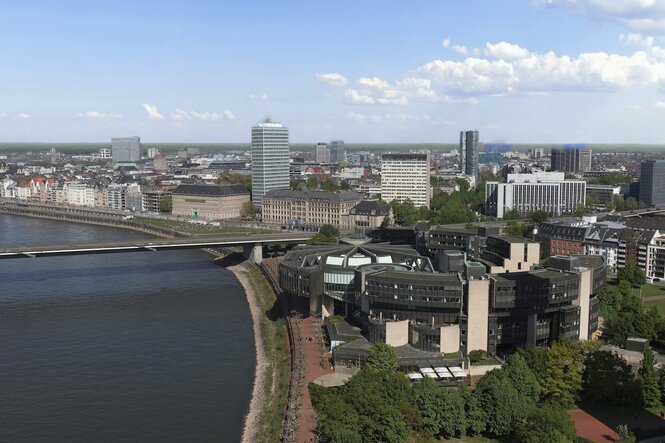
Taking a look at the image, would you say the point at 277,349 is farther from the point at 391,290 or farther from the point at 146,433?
the point at 146,433

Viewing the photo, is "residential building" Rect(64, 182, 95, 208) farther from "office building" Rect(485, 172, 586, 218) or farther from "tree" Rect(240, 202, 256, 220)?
"office building" Rect(485, 172, 586, 218)

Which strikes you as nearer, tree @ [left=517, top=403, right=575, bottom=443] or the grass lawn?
tree @ [left=517, top=403, right=575, bottom=443]

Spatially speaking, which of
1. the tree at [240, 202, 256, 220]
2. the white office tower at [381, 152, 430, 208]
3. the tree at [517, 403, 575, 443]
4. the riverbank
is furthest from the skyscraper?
the tree at [517, 403, 575, 443]

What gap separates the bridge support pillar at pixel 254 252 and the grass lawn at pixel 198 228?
38.8 feet

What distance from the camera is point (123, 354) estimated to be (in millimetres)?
25000

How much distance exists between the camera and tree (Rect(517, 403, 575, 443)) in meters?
15.4

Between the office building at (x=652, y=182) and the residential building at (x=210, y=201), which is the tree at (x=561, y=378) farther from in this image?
the office building at (x=652, y=182)

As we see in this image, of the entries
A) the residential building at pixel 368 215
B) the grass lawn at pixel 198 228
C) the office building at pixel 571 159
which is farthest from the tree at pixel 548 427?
the office building at pixel 571 159

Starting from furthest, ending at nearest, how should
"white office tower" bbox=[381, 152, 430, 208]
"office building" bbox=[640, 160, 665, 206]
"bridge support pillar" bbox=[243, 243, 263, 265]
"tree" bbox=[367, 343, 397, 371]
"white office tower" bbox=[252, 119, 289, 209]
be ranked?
"white office tower" bbox=[381, 152, 430, 208], "office building" bbox=[640, 160, 665, 206], "white office tower" bbox=[252, 119, 289, 209], "bridge support pillar" bbox=[243, 243, 263, 265], "tree" bbox=[367, 343, 397, 371]

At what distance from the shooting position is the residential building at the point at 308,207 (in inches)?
2424

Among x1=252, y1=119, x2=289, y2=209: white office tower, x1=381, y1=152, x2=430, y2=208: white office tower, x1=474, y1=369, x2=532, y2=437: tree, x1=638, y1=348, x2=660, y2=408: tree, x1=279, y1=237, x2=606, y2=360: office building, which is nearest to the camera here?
x1=474, y1=369, x2=532, y2=437: tree

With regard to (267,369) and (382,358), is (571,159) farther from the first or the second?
(382,358)

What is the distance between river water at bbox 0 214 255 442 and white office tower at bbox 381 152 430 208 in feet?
117

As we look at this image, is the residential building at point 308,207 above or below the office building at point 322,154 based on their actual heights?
below
